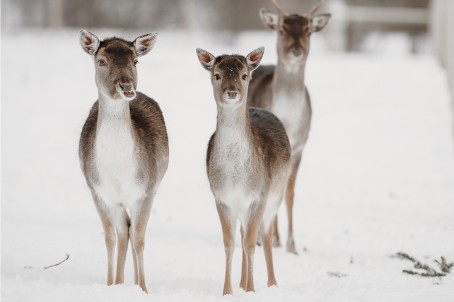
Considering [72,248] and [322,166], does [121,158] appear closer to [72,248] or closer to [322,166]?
[72,248]

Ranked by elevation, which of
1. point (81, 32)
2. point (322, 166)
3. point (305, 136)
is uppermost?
point (81, 32)

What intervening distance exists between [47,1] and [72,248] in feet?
69.5

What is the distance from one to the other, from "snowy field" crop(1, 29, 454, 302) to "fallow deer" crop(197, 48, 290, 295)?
0.52 m

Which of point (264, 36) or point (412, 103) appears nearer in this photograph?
point (412, 103)

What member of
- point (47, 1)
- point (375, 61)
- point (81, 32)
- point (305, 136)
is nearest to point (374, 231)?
point (305, 136)

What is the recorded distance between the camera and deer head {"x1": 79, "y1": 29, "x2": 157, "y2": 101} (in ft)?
23.2

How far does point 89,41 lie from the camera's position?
7.46m

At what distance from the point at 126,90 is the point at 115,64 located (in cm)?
30

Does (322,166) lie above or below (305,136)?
below

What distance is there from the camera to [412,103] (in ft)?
61.8

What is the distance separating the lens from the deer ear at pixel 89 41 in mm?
7352

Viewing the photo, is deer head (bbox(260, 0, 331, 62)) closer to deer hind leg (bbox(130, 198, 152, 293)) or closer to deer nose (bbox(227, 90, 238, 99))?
deer nose (bbox(227, 90, 238, 99))

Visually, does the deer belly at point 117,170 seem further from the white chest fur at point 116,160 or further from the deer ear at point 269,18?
the deer ear at point 269,18

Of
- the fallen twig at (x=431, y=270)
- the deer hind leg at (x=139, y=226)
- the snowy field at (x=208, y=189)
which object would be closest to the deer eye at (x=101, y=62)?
the deer hind leg at (x=139, y=226)
